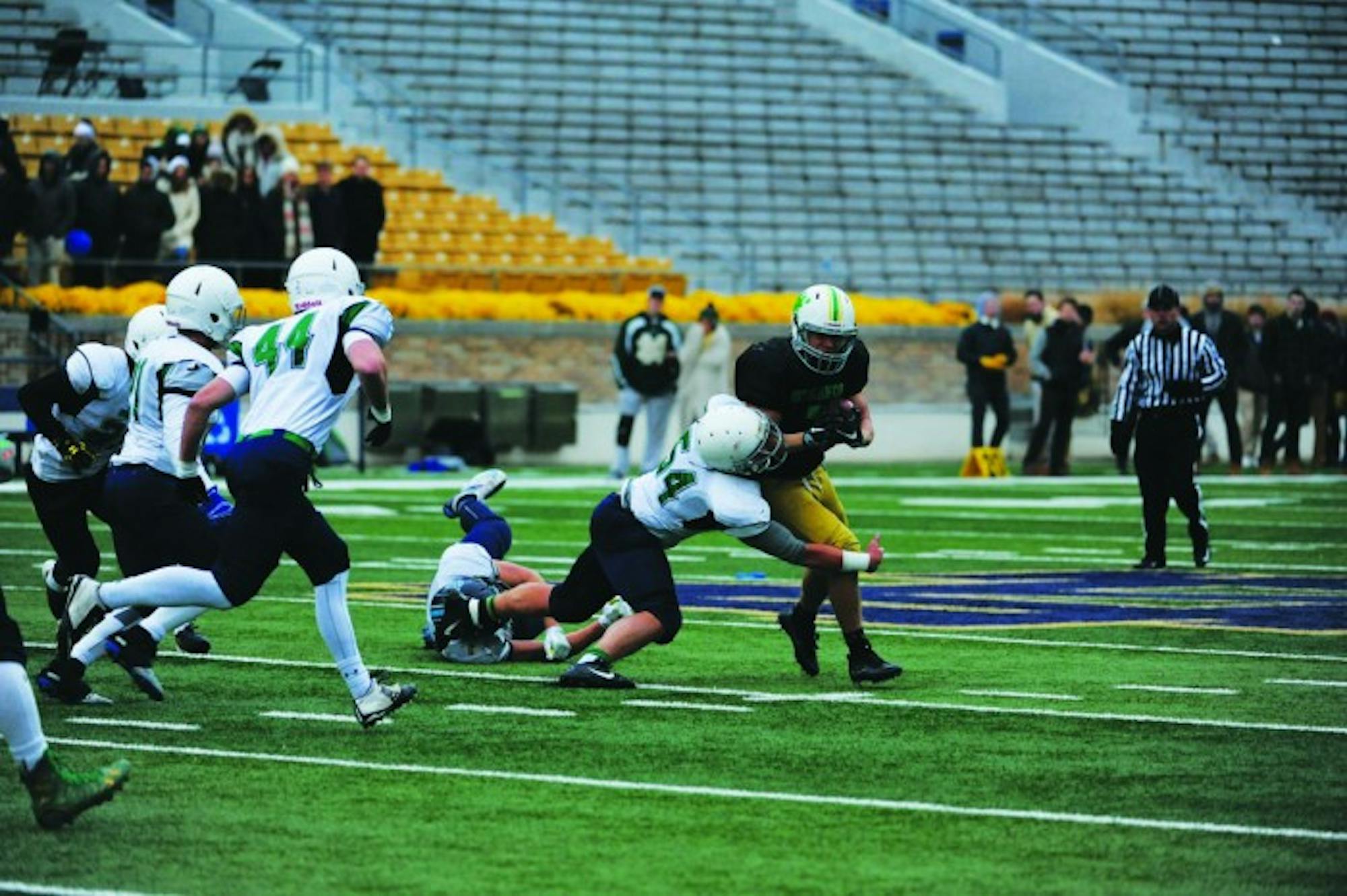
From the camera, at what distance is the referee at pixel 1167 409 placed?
53.6 ft

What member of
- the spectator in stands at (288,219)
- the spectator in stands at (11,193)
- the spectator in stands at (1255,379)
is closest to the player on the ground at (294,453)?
the spectator in stands at (11,193)

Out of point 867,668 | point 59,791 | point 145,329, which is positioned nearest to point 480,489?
point 145,329

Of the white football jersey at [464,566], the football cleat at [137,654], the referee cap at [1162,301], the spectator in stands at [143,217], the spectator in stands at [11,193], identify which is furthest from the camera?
the spectator in stands at [143,217]

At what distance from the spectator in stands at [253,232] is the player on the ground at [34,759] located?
20.4 metres

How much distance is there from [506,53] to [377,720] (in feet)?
88.5

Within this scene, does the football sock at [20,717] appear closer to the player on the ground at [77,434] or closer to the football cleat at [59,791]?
the football cleat at [59,791]

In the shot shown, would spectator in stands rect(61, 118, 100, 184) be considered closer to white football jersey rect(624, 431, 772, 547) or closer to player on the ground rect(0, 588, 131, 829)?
white football jersey rect(624, 431, 772, 547)

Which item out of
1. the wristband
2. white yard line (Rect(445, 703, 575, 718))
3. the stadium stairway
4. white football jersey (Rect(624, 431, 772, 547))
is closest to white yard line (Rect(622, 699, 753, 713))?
white yard line (Rect(445, 703, 575, 718))

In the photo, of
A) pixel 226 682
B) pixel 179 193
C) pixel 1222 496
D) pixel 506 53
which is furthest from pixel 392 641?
pixel 506 53

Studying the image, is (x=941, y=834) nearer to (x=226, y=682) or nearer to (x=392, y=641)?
(x=226, y=682)

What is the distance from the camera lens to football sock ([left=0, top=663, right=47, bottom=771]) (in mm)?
6938

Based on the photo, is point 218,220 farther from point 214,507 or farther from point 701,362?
point 214,507

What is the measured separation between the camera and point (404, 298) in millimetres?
28719

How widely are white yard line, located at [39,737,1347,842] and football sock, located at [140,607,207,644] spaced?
903 millimetres
